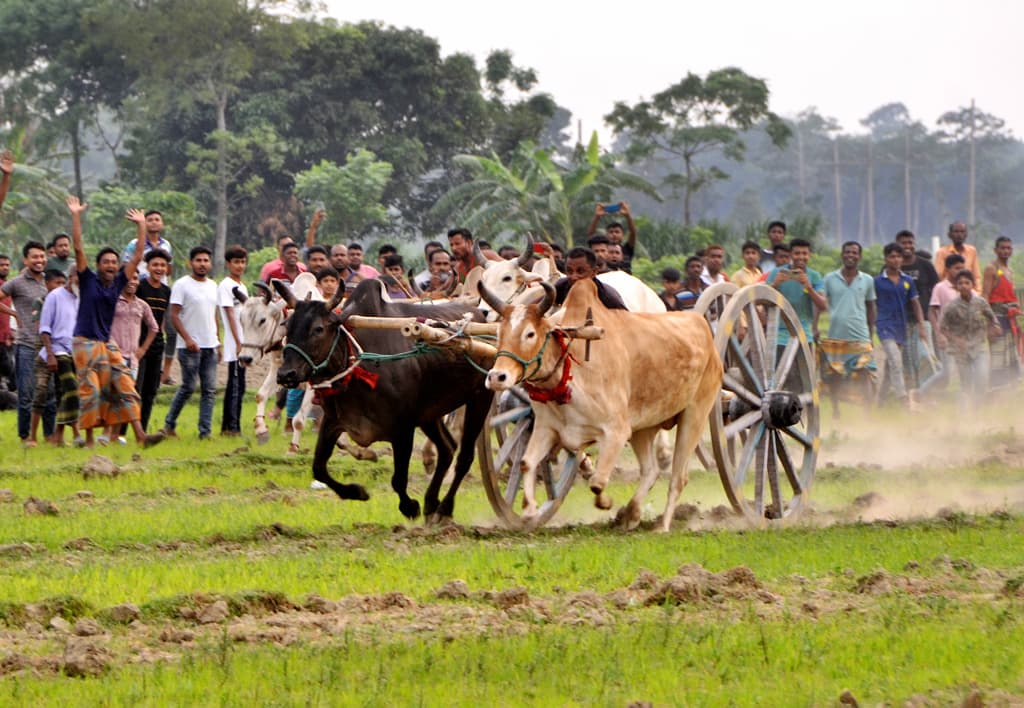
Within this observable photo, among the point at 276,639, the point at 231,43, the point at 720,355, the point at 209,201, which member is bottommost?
the point at 276,639

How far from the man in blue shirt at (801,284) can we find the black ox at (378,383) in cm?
413

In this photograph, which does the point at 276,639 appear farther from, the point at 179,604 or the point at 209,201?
the point at 209,201

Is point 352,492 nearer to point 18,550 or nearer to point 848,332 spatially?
point 18,550

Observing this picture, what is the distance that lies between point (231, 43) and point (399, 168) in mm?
5452

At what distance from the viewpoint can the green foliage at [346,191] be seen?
4019cm

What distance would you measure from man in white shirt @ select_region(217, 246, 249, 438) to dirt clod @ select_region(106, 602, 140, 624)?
6579 millimetres

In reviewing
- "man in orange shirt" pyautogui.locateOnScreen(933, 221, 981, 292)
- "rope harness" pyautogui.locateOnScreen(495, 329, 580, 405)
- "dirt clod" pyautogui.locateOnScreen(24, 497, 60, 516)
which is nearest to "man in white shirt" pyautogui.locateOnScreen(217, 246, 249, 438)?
"dirt clod" pyautogui.locateOnScreen(24, 497, 60, 516)

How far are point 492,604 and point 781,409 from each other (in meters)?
3.77

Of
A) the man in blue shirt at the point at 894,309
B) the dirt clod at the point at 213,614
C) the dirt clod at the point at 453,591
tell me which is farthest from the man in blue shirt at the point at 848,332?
the dirt clod at the point at 213,614

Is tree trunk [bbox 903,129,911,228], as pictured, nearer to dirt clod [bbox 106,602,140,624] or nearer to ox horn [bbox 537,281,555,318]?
ox horn [bbox 537,281,555,318]

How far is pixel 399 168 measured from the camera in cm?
4444

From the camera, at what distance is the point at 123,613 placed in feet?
22.5

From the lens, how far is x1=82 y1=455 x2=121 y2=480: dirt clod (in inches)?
479

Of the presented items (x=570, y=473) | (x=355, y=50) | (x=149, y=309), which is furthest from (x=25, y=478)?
(x=355, y=50)
